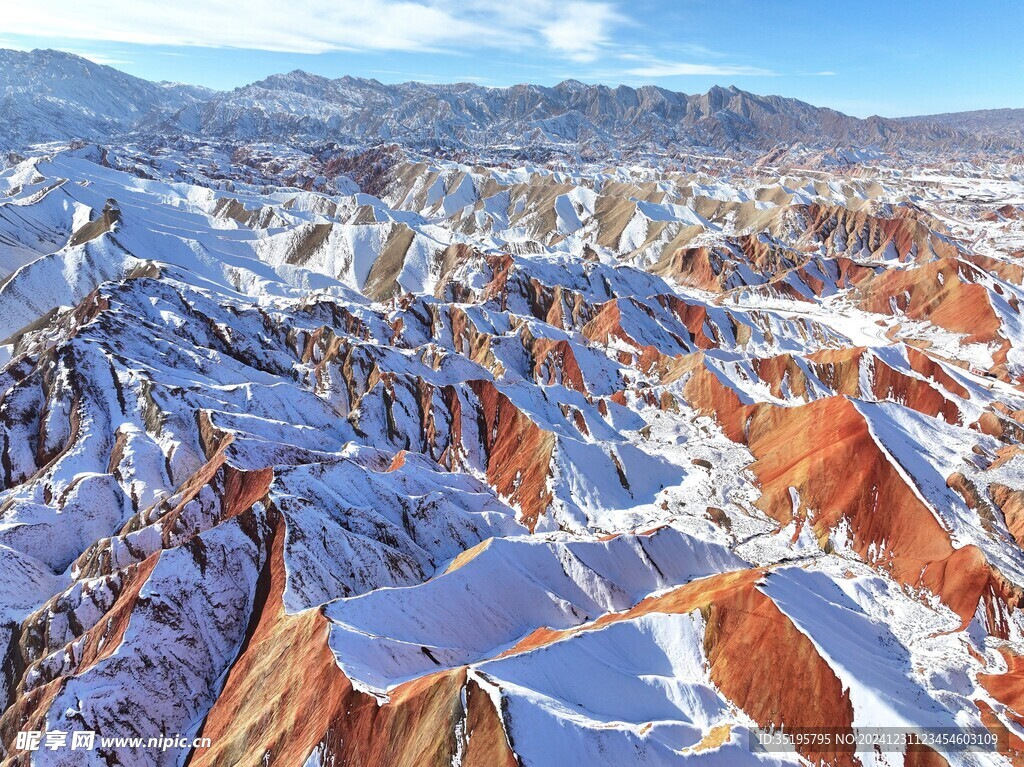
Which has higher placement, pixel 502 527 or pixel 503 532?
pixel 502 527

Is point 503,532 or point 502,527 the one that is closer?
point 503,532

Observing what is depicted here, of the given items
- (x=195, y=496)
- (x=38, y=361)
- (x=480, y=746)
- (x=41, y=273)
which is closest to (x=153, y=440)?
(x=195, y=496)

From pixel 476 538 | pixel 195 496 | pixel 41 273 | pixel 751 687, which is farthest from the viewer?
pixel 41 273

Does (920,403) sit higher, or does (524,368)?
(920,403)

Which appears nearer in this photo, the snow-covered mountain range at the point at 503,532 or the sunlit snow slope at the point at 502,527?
the snow-covered mountain range at the point at 503,532

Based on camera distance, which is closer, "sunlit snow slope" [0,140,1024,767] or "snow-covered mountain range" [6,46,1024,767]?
"snow-covered mountain range" [6,46,1024,767]

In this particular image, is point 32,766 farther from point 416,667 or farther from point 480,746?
point 480,746

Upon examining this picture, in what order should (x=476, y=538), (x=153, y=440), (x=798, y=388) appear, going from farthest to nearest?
1. (x=798, y=388)
2. (x=153, y=440)
3. (x=476, y=538)

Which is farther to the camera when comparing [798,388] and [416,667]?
[798,388]

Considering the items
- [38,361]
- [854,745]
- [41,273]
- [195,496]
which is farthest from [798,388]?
[41,273]

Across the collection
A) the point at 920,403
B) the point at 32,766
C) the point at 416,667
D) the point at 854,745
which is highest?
the point at 920,403
